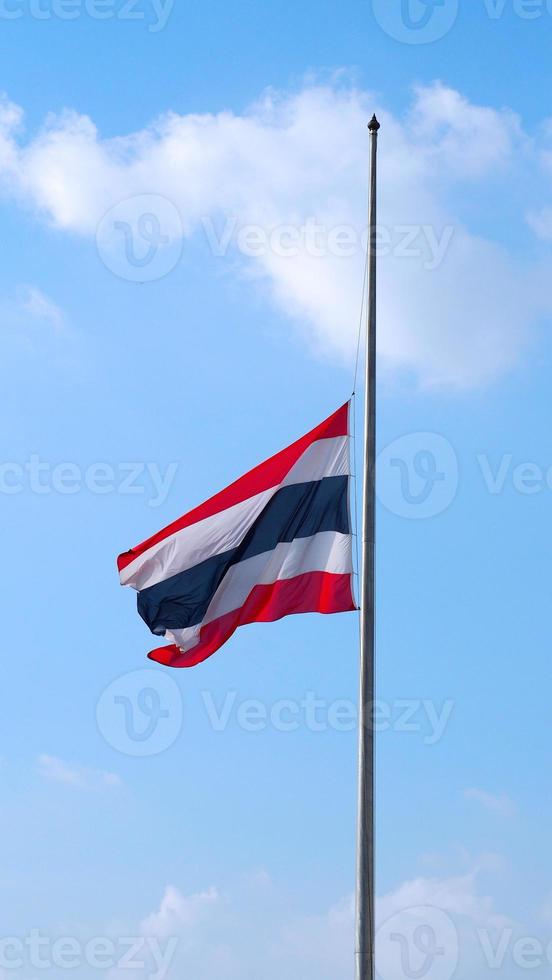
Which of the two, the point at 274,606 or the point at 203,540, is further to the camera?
the point at 203,540

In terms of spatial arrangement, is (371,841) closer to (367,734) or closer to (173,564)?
(367,734)

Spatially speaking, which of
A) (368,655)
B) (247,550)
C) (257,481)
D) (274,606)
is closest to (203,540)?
(247,550)

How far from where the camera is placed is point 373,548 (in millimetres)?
20984

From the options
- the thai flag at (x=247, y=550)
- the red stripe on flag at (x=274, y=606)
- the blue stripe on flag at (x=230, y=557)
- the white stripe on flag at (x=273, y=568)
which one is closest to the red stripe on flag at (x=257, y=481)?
the thai flag at (x=247, y=550)

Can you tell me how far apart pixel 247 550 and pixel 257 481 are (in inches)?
49.6

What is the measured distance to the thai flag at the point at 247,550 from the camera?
75.0ft

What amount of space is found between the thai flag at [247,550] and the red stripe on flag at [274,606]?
2 centimetres

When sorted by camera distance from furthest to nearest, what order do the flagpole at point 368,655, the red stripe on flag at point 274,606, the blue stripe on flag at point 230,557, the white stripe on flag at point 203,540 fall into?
the white stripe on flag at point 203,540 → the blue stripe on flag at point 230,557 → the red stripe on flag at point 274,606 → the flagpole at point 368,655

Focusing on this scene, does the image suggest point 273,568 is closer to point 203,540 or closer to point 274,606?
point 274,606

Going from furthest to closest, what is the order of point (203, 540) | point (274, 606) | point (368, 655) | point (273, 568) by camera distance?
point (203, 540) → point (273, 568) → point (274, 606) → point (368, 655)

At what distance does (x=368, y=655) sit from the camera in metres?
20.3

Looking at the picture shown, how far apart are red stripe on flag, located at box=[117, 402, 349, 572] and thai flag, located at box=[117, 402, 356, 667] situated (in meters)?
0.02

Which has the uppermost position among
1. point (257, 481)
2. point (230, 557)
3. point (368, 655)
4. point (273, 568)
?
point (257, 481)

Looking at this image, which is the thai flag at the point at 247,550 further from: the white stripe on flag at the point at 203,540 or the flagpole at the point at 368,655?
the flagpole at the point at 368,655
